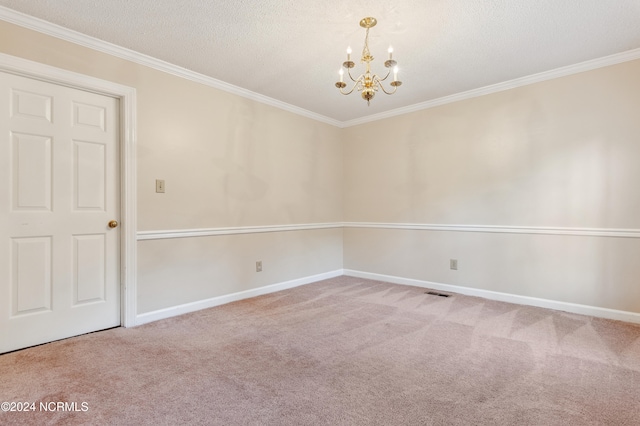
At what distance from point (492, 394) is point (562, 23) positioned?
102 inches

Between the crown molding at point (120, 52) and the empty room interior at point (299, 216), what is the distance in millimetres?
12

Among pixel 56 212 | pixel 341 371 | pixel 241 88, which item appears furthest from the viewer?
pixel 241 88

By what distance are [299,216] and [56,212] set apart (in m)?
2.53

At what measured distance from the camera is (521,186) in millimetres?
3287

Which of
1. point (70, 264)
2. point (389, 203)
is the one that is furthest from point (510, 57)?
point (70, 264)

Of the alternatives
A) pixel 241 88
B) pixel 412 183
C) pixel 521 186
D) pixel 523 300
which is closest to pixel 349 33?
pixel 241 88

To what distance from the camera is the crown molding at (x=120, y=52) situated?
219cm

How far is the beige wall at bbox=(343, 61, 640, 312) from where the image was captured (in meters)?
2.81

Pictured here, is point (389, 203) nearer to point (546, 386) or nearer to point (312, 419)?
point (546, 386)

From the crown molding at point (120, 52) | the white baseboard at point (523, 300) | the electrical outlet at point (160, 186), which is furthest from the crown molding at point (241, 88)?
the white baseboard at point (523, 300)

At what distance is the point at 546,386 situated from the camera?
5.77ft

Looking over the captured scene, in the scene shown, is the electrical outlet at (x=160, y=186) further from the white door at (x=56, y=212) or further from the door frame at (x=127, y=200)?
the white door at (x=56, y=212)

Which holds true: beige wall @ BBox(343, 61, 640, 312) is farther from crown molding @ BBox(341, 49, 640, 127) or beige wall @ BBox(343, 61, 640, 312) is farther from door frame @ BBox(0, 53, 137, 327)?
door frame @ BBox(0, 53, 137, 327)

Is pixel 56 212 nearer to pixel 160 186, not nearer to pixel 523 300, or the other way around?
pixel 160 186
